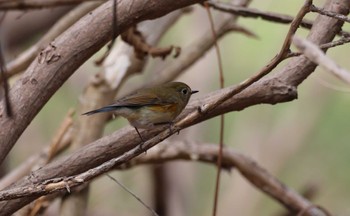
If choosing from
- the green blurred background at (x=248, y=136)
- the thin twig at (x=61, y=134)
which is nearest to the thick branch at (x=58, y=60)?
the thin twig at (x=61, y=134)

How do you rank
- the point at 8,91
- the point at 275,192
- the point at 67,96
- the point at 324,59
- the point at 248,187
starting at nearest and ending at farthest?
the point at 324,59, the point at 8,91, the point at 275,192, the point at 248,187, the point at 67,96

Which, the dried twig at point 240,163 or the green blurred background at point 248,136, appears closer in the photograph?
the dried twig at point 240,163

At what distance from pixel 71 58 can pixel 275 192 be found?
1.19 metres

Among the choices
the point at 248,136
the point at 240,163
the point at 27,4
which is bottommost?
→ the point at 248,136

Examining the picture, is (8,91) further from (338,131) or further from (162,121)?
(338,131)

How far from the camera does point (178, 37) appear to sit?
17.6 ft

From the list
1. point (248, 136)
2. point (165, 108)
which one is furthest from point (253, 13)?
point (248, 136)

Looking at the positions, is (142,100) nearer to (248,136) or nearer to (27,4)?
(27,4)

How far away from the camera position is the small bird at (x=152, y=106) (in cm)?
197

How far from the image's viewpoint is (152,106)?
2053 mm

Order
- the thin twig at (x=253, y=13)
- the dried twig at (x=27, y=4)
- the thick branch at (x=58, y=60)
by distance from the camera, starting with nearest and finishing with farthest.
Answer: the thick branch at (x=58, y=60), the thin twig at (x=253, y=13), the dried twig at (x=27, y=4)

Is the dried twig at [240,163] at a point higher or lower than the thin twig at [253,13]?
lower

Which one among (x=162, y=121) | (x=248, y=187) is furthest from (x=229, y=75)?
(x=162, y=121)

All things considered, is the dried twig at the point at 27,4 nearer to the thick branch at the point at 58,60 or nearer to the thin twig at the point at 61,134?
the thin twig at the point at 61,134
